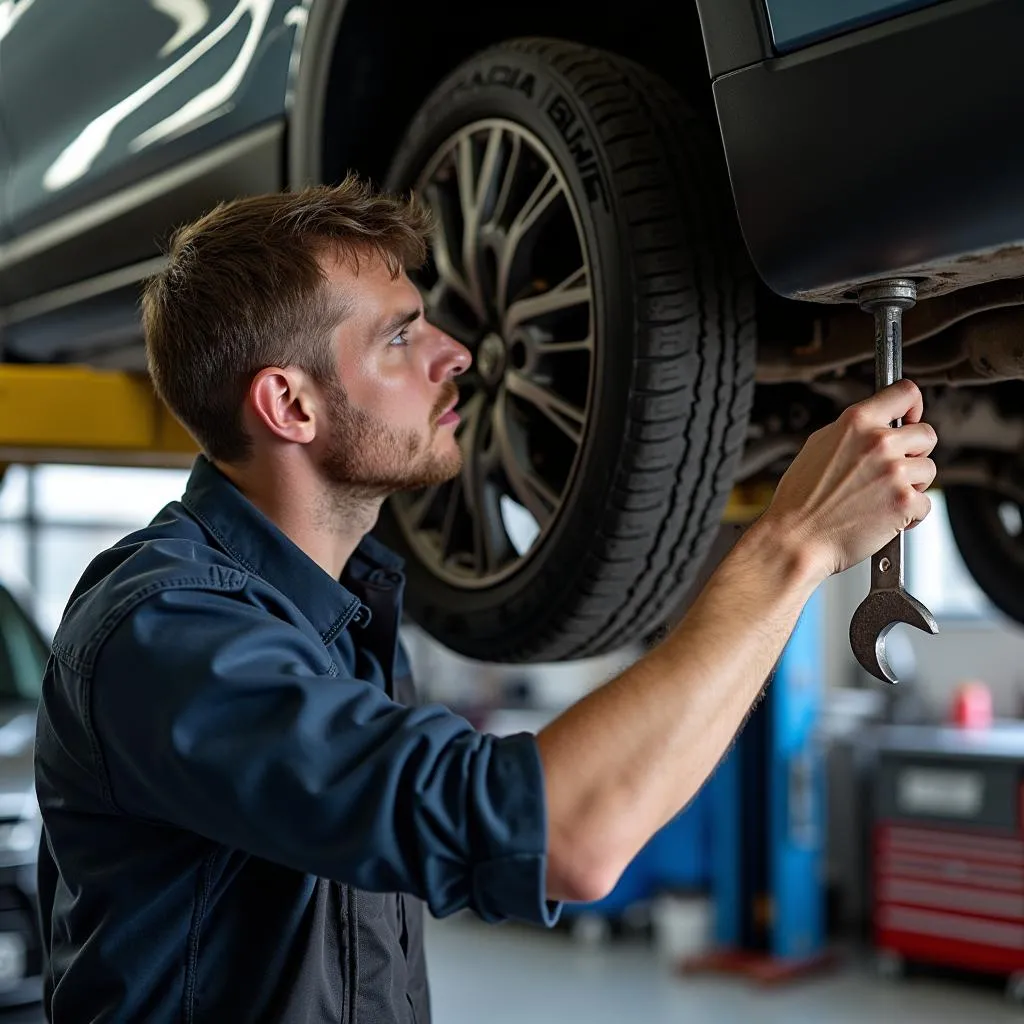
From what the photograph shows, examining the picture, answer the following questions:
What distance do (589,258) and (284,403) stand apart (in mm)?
324

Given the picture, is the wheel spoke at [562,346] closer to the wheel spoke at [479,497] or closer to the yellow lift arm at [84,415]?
the wheel spoke at [479,497]

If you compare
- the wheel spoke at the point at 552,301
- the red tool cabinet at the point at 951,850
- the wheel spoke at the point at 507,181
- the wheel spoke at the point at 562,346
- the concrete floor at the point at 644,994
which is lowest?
the concrete floor at the point at 644,994

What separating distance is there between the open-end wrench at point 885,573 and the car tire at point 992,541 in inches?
51.2

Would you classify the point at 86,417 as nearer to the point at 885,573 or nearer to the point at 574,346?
the point at 574,346

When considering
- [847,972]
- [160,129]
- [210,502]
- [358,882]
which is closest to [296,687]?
[358,882]

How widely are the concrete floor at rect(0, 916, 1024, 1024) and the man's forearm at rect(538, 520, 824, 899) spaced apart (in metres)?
4.33

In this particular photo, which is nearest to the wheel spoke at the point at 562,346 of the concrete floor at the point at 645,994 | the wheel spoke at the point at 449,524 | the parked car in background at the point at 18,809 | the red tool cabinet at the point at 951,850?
the wheel spoke at the point at 449,524

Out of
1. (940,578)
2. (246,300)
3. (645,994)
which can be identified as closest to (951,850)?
(645,994)

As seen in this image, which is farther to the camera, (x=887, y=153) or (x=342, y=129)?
(x=342, y=129)

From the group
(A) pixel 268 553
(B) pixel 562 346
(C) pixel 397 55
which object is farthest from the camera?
(C) pixel 397 55

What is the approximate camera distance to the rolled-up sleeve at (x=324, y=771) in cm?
84

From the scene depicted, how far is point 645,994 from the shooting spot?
5398mm

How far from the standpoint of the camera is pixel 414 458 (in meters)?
1.22

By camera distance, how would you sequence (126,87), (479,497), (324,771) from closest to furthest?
(324,771) → (479,497) → (126,87)
